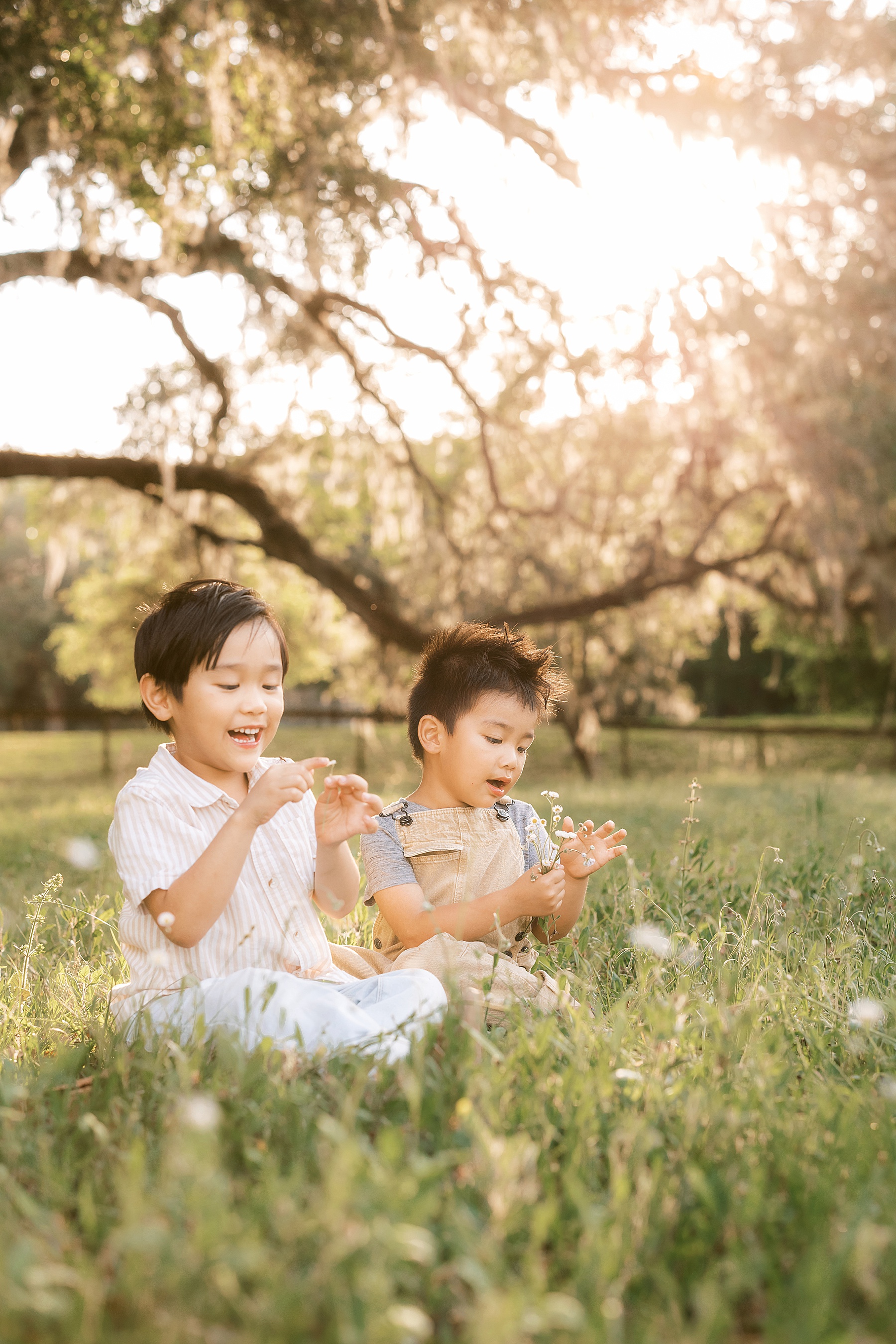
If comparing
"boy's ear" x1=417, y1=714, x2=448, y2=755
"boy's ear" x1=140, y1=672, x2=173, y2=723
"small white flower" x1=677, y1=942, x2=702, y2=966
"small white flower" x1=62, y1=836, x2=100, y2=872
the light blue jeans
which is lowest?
"small white flower" x1=62, y1=836, x2=100, y2=872

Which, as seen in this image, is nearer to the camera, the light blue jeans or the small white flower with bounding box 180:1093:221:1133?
the small white flower with bounding box 180:1093:221:1133

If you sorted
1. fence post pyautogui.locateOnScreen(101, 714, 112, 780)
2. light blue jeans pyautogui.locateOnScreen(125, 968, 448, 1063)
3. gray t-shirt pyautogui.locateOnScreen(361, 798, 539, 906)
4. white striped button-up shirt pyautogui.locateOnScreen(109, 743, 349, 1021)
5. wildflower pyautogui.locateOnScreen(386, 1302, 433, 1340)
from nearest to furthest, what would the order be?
1. wildflower pyautogui.locateOnScreen(386, 1302, 433, 1340)
2. light blue jeans pyautogui.locateOnScreen(125, 968, 448, 1063)
3. white striped button-up shirt pyautogui.locateOnScreen(109, 743, 349, 1021)
4. gray t-shirt pyautogui.locateOnScreen(361, 798, 539, 906)
5. fence post pyautogui.locateOnScreen(101, 714, 112, 780)

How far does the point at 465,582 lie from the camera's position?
10789 mm

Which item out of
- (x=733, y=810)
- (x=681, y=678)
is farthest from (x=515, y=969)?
(x=681, y=678)

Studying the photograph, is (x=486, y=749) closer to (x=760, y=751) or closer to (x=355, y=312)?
(x=355, y=312)

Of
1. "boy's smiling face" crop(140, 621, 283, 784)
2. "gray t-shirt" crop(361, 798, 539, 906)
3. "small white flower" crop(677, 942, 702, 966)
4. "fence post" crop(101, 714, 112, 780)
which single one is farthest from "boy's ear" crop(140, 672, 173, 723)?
"fence post" crop(101, 714, 112, 780)

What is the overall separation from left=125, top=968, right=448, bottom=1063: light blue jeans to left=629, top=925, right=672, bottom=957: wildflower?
70cm

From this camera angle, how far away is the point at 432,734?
2.90m

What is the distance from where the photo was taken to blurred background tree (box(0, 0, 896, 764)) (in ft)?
22.4

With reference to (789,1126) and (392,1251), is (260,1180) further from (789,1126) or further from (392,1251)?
(789,1126)

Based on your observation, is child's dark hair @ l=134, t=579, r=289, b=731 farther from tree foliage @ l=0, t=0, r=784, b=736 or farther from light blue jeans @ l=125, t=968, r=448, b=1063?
tree foliage @ l=0, t=0, r=784, b=736

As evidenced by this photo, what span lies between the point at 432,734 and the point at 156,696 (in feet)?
2.63

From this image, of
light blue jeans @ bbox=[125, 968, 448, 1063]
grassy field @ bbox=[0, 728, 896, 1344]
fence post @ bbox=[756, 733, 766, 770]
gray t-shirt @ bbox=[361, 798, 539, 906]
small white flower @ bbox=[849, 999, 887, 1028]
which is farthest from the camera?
fence post @ bbox=[756, 733, 766, 770]

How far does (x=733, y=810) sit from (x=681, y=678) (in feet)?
101
